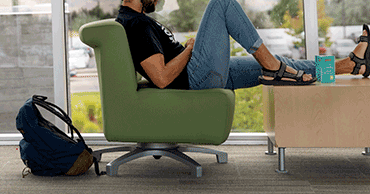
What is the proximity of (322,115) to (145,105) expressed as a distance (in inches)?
33.6

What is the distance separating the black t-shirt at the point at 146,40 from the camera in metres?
1.81

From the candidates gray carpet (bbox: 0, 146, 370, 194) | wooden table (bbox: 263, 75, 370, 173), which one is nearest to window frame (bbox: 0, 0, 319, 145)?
gray carpet (bbox: 0, 146, 370, 194)

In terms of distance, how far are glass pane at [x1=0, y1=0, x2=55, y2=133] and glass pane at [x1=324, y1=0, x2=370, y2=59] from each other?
206 centimetres

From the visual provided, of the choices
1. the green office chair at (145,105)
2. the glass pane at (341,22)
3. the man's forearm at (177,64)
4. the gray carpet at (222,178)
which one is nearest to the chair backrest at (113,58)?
the green office chair at (145,105)

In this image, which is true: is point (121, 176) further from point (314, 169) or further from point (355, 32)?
point (355, 32)

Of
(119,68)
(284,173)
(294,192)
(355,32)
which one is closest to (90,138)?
(119,68)

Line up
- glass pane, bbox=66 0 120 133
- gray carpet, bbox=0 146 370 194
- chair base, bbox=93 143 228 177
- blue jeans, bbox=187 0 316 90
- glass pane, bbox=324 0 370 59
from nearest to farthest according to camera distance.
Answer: gray carpet, bbox=0 146 370 194
blue jeans, bbox=187 0 316 90
chair base, bbox=93 143 228 177
glass pane, bbox=324 0 370 59
glass pane, bbox=66 0 120 133

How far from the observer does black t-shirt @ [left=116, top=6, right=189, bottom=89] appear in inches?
71.2

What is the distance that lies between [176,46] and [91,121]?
123 centimetres

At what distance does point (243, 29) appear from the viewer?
1.84m

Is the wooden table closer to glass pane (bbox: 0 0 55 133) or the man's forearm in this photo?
the man's forearm

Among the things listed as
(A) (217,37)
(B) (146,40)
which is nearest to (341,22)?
(A) (217,37)

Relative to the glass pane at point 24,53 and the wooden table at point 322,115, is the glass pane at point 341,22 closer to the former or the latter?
the wooden table at point 322,115

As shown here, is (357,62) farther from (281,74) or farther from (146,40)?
(146,40)
